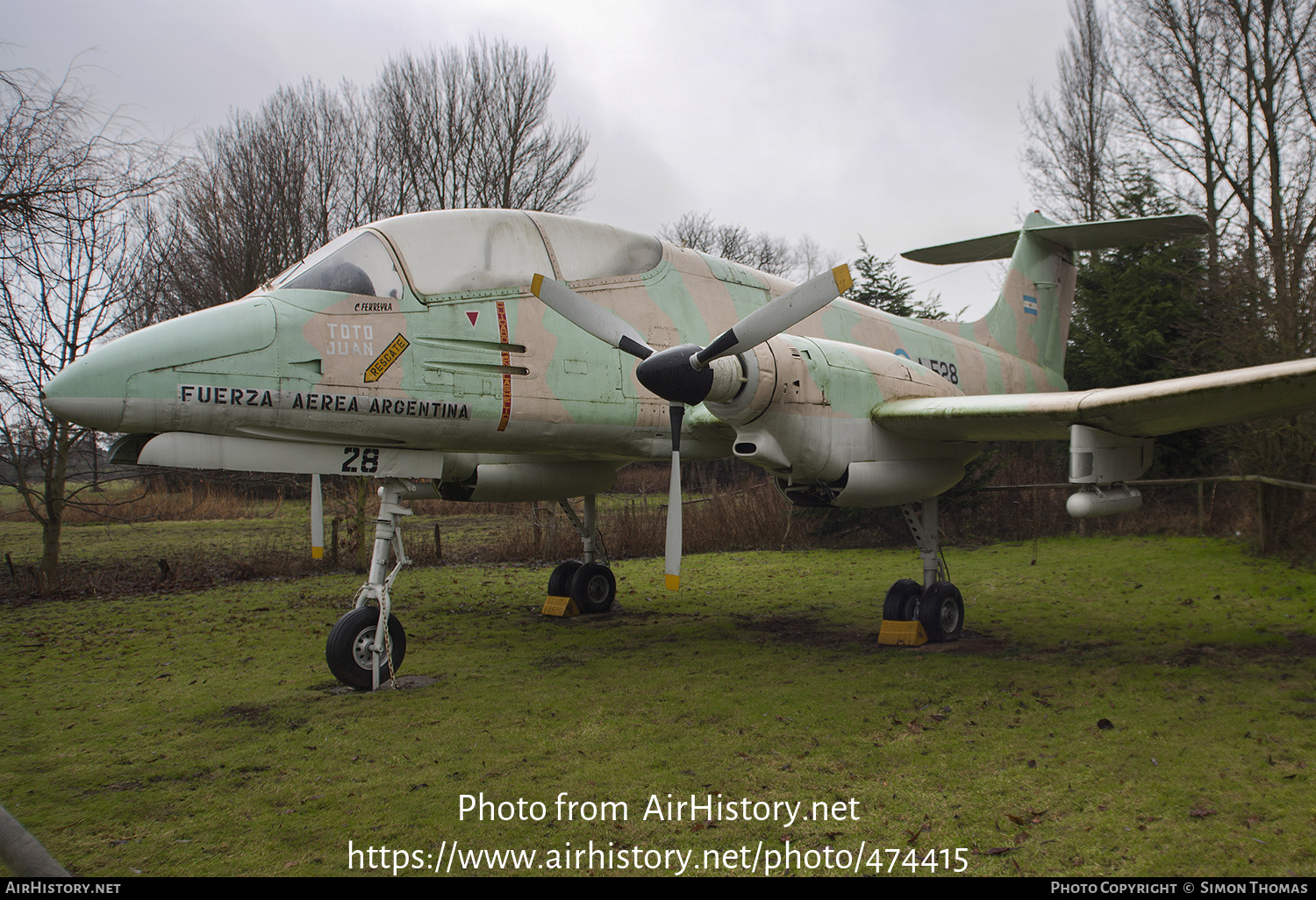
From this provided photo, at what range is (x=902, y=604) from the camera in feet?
25.5

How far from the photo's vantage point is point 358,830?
3738 mm

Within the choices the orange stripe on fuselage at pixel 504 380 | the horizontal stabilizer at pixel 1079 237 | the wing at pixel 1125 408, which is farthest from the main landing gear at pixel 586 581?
the horizontal stabilizer at pixel 1079 237

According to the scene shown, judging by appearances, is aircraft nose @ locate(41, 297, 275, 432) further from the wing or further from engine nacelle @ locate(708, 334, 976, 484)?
the wing

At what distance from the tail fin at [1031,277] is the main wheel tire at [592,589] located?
627cm

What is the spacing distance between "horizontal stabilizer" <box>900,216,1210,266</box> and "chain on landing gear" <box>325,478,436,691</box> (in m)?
8.64

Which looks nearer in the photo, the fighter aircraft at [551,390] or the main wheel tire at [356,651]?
the fighter aircraft at [551,390]

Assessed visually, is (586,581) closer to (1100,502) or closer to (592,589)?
(592,589)

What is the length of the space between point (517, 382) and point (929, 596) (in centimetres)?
453

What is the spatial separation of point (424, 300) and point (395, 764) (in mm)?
3565

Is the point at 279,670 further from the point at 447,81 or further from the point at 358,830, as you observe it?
the point at 447,81

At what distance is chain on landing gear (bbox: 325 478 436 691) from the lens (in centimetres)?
607

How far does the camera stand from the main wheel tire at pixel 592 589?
9.83 metres

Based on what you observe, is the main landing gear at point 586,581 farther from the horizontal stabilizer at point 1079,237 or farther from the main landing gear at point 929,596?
the horizontal stabilizer at point 1079,237

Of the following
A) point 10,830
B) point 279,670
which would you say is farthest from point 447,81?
point 10,830
